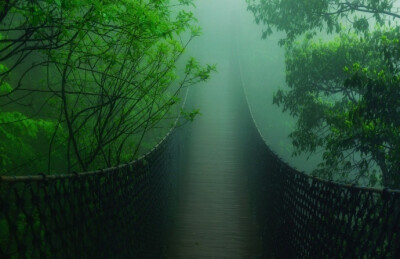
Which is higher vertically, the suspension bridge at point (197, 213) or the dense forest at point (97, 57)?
the dense forest at point (97, 57)

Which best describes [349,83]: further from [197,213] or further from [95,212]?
[95,212]

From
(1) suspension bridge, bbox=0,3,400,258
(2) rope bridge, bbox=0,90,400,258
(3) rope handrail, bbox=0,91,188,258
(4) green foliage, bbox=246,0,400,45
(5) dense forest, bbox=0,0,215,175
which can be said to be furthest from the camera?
(4) green foliage, bbox=246,0,400,45

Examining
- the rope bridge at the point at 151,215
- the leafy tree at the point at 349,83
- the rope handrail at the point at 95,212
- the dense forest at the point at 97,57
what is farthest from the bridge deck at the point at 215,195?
the leafy tree at the point at 349,83

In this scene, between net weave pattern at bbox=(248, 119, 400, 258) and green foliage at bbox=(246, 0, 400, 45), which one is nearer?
net weave pattern at bbox=(248, 119, 400, 258)

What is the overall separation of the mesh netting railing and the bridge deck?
73cm

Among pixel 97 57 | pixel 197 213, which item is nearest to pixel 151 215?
pixel 97 57

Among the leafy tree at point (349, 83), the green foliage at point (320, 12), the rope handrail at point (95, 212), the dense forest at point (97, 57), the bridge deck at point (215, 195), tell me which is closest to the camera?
the rope handrail at point (95, 212)

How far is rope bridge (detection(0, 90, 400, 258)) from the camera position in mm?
2336

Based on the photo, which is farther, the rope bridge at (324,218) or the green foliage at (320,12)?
the green foliage at (320,12)

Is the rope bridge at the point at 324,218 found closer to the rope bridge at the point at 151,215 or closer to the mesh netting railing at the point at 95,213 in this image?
the rope bridge at the point at 151,215

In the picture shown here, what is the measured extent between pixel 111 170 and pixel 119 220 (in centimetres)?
75

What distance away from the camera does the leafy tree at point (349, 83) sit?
732 centimetres

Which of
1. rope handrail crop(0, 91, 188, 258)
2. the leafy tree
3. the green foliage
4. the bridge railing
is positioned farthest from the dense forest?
the green foliage

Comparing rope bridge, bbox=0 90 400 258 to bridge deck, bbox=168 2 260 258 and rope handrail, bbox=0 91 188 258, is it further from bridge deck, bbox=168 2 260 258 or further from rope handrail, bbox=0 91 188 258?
bridge deck, bbox=168 2 260 258
